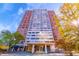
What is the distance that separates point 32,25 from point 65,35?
1.16 ft

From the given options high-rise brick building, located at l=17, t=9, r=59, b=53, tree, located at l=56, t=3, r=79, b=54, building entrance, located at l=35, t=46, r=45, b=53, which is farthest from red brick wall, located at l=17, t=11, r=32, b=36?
tree, located at l=56, t=3, r=79, b=54

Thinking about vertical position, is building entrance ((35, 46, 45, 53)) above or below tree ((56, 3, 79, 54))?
below

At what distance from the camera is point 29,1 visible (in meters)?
1.99

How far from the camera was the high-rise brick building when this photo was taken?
192 cm

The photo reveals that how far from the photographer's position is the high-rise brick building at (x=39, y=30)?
1.92 meters

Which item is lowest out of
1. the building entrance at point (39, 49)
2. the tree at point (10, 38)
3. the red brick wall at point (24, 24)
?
the building entrance at point (39, 49)

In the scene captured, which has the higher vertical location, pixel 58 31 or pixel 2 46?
pixel 58 31

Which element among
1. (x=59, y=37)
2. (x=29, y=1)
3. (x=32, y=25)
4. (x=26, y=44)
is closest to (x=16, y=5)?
(x=29, y=1)

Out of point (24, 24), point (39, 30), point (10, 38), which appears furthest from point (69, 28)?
point (10, 38)

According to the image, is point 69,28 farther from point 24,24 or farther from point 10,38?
point 10,38

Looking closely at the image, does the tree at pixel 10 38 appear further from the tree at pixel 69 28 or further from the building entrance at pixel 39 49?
the tree at pixel 69 28

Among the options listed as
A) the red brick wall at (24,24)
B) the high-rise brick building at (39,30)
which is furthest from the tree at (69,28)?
the red brick wall at (24,24)

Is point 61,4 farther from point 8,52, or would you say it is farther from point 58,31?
point 8,52

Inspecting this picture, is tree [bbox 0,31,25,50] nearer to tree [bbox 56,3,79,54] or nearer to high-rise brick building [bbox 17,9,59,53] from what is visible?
high-rise brick building [bbox 17,9,59,53]
